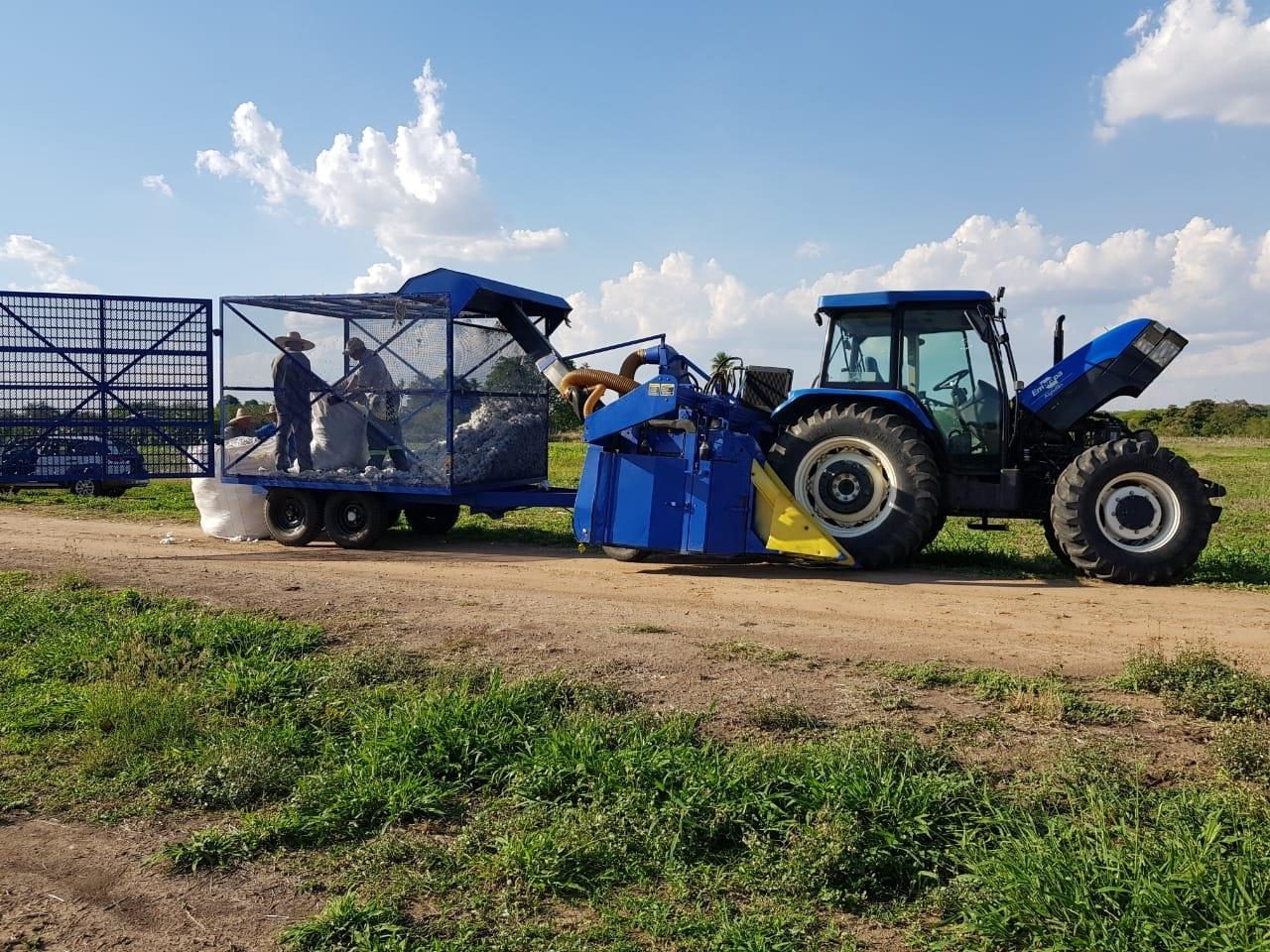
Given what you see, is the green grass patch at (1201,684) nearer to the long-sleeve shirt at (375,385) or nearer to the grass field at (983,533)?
the grass field at (983,533)

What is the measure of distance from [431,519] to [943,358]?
6.53m

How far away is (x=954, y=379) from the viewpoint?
9.76 metres

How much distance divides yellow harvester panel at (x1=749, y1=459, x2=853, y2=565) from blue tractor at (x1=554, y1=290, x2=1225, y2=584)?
13 mm

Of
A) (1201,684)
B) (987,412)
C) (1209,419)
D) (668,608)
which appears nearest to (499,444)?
(668,608)

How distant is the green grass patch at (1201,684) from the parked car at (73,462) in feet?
32.6

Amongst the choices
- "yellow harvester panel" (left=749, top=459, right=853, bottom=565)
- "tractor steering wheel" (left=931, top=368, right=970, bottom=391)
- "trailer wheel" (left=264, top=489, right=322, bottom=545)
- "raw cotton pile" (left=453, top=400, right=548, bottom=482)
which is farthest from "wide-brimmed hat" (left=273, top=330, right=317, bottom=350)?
"tractor steering wheel" (left=931, top=368, right=970, bottom=391)

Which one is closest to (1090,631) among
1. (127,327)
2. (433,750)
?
(433,750)

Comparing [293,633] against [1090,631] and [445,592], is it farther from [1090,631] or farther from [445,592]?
[1090,631]

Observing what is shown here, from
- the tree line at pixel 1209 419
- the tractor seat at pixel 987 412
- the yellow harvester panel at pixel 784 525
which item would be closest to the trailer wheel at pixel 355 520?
the yellow harvester panel at pixel 784 525

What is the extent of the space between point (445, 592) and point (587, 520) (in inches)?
83.6

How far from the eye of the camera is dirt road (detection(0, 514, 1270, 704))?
20.4 feet

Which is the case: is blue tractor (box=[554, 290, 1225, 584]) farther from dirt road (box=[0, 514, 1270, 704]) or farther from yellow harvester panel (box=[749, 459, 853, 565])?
dirt road (box=[0, 514, 1270, 704])

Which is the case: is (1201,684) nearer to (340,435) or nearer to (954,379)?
(954,379)

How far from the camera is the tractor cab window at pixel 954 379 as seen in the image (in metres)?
9.64
